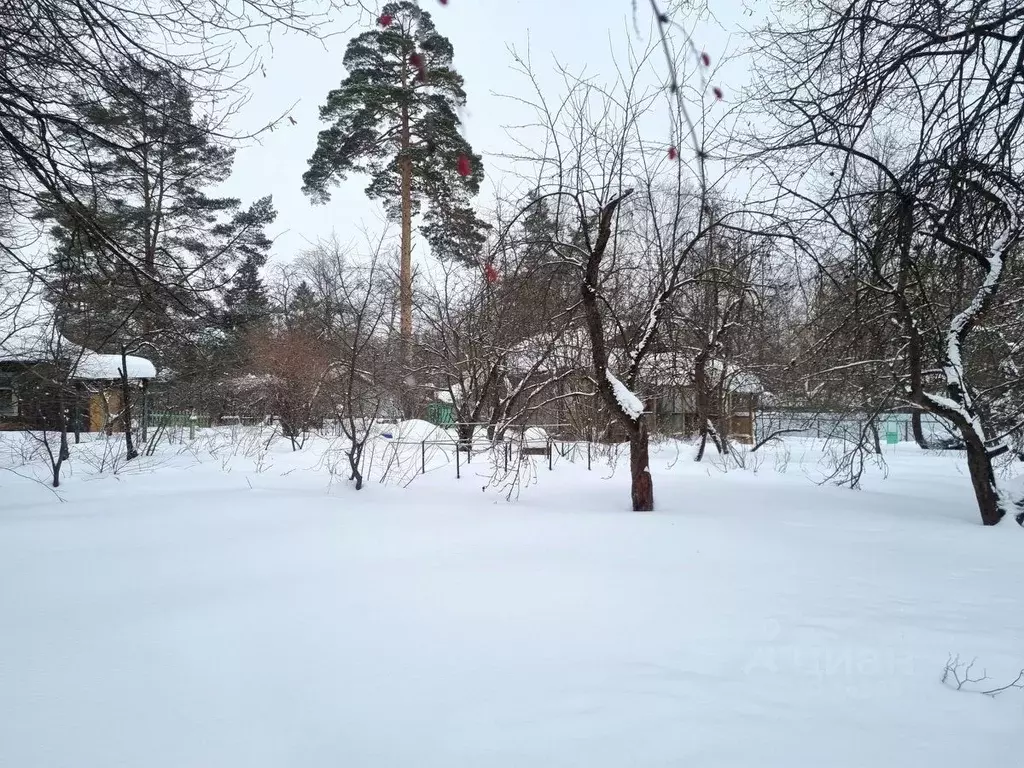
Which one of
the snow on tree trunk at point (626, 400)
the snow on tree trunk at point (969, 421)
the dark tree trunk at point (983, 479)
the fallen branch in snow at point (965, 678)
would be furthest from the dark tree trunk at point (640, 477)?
the fallen branch in snow at point (965, 678)

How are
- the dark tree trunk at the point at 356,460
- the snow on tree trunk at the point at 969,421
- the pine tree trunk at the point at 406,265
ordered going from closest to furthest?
the snow on tree trunk at the point at 969,421 < the dark tree trunk at the point at 356,460 < the pine tree trunk at the point at 406,265

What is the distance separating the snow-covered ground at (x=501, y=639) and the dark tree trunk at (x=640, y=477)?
542mm

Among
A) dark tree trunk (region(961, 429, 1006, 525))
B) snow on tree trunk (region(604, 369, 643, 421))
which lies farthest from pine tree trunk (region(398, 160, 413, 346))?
dark tree trunk (region(961, 429, 1006, 525))

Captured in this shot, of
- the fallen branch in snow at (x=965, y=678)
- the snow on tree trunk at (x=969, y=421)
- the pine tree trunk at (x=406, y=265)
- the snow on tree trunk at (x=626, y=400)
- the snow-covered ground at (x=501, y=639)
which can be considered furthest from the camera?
the pine tree trunk at (x=406, y=265)

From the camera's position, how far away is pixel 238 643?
3389mm

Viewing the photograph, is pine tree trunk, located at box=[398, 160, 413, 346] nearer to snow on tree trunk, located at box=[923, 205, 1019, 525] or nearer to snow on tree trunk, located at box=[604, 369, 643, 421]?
snow on tree trunk, located at box=[604, 369, 643, 421]

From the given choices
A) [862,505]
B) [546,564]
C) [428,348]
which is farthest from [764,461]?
[546,564]

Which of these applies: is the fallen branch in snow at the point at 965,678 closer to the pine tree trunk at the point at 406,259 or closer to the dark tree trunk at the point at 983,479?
the dark tree trunk at the point at 983,479

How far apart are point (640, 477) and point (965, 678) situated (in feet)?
15.3

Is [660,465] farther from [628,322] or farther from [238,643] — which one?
[238,643]

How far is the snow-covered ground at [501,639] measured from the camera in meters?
2.47

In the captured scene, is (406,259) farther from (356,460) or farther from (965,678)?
(965,678)

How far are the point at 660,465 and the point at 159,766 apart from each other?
38.6 ft

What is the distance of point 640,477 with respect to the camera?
24.8ft
